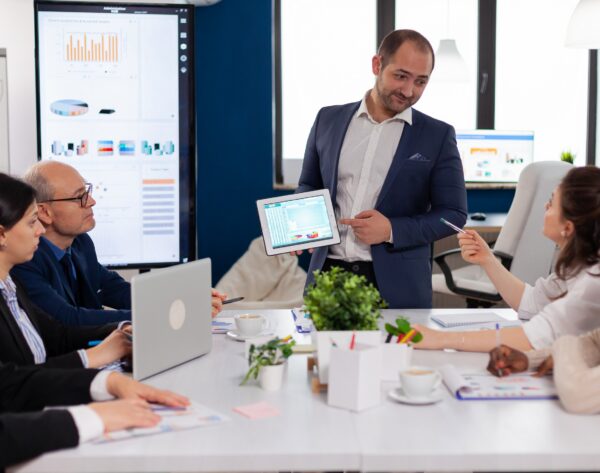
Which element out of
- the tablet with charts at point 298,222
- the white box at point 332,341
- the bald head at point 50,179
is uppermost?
the bald head at point 50,179

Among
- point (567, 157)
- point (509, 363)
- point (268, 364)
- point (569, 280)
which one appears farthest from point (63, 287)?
point (567, 157)

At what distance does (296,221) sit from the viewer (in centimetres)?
279

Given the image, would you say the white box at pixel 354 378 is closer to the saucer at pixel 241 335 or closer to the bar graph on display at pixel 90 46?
the saucer at pixel 241 335

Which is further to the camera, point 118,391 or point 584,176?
point 584,176

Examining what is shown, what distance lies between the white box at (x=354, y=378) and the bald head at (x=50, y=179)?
1300mm

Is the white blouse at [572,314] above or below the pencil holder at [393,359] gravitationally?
above

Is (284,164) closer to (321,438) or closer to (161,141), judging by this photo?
(161,141)

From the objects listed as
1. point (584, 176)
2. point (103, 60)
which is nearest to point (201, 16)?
point (103, 60)

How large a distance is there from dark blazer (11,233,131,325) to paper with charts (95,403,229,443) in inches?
31.9

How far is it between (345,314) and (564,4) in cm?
511

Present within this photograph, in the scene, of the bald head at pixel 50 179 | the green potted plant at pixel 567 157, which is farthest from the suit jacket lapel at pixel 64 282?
the green potted plant at pixel 567 157

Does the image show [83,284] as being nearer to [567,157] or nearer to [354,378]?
[354,378]

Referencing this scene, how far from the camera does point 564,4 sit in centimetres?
622

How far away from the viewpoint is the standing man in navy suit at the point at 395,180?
297 centimetres
